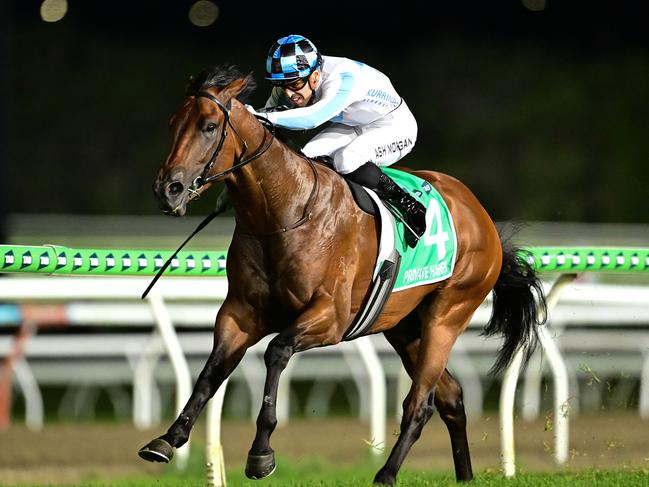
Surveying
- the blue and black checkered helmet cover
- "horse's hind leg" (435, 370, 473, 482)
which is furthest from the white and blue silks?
"horse's hind leg" (435, 370, 473, 482)

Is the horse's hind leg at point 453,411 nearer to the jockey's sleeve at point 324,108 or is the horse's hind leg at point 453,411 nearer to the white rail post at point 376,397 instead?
the white rail post at point 376,397

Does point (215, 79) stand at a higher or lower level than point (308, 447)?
higher

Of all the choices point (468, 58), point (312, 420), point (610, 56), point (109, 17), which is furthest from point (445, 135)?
point (312, 420)

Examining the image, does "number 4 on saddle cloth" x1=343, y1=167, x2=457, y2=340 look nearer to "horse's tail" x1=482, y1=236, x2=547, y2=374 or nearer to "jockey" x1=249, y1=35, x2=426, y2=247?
"jockey" x1=249, y1=35, x2=426, y2=247

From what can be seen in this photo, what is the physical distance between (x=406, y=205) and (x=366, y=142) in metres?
0.30

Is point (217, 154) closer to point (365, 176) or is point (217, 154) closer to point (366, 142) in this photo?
point (365, 176)

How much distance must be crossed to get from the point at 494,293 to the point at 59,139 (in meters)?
13.9

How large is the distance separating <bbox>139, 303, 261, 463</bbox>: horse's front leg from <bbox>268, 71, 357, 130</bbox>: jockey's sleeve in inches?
26.2

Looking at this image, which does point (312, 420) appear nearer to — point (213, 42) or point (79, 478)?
point (79, 478)

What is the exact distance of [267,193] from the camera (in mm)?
A: 4598

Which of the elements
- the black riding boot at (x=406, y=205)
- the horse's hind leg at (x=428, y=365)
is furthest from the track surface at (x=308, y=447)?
the black riding boot at (x=406, y=205)

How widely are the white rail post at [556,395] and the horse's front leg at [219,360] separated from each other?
4.92 ft

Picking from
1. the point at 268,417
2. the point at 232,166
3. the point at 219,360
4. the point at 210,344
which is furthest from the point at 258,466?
the point at 210,344

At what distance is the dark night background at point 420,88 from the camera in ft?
61.8
